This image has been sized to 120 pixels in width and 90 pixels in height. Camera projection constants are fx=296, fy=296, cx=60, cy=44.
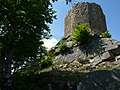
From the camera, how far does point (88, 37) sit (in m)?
20.7

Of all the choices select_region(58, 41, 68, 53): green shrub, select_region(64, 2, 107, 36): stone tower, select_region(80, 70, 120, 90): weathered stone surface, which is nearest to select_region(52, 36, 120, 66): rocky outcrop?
select_region(58, 41, 68, 53): green shrub

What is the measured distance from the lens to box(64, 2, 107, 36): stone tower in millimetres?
25594

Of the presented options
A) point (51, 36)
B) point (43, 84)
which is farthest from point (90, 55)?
point (43, 84)

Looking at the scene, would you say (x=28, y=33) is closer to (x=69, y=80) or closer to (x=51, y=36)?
(x=51, y=36)

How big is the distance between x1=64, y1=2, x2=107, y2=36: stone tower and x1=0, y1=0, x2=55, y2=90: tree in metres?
10.9

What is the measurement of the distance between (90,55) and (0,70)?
6702 millimetres

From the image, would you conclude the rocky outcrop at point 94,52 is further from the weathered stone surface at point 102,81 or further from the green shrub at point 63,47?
the weathered stone surface at point 102,81

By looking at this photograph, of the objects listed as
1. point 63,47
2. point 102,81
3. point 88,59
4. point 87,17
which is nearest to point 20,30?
point 102,81

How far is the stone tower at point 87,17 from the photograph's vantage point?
25594 mm

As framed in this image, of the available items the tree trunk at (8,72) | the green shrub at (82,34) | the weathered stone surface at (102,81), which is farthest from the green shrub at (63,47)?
the weathered stone surface at (102,81)

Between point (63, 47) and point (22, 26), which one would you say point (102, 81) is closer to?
point (22, 26)

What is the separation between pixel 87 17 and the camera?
25641 millimetres

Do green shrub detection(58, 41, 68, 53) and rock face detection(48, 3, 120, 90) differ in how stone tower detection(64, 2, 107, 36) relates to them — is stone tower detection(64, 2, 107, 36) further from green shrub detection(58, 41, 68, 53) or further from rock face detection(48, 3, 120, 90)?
green shrub detection(58, 41, 68, 53)

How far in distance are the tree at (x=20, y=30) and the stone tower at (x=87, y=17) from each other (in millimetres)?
10918
